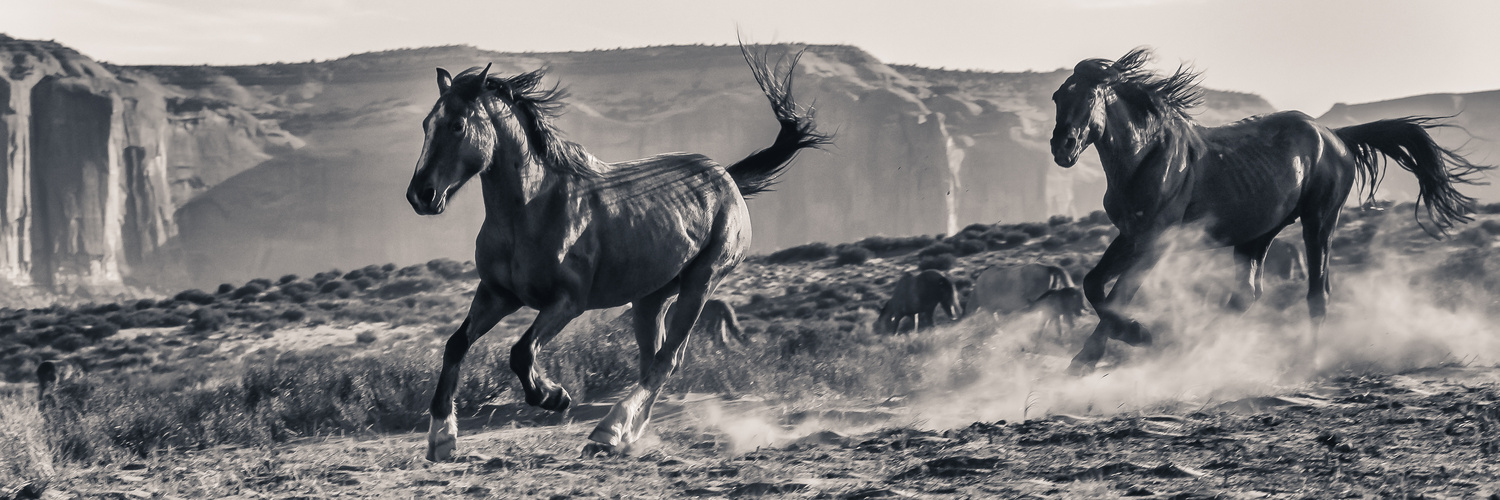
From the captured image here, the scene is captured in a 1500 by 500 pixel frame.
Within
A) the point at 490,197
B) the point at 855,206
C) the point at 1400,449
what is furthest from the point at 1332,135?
the point at 855,206

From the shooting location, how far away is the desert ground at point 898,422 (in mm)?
4988

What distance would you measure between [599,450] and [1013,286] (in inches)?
522

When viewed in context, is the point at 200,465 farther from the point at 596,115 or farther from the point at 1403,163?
the point at 596,115

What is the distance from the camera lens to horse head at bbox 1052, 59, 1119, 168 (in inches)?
279

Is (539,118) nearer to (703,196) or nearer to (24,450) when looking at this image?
(703,196)

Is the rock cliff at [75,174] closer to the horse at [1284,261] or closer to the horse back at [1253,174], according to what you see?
the horse at [1284,261]

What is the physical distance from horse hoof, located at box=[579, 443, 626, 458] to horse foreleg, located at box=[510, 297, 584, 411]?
354 mm

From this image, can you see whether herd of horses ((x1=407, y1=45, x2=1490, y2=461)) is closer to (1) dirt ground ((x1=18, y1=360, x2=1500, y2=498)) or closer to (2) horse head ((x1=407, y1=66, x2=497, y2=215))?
(2) horse head ((x1=407, y1=66, x2=497, y2=215))

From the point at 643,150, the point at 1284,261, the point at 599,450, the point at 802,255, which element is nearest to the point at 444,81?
the point at 599,450

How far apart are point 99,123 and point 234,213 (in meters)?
10.1

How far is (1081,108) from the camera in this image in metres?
7.24

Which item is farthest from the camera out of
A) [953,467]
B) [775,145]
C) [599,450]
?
[775,145]

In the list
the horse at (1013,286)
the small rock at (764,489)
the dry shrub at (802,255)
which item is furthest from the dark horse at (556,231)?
the dry shrub at (802,255)

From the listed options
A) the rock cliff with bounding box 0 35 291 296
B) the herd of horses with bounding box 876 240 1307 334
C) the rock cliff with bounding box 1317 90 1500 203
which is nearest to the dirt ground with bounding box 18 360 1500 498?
the herd of horses with bounding box 876 240 1307 334
